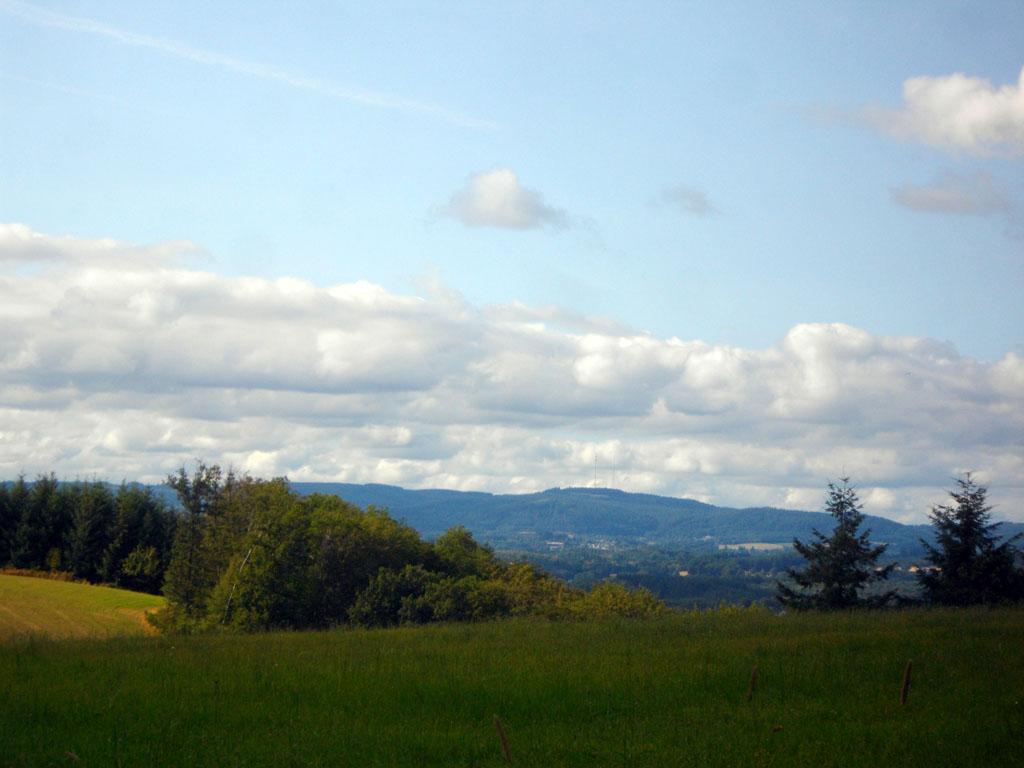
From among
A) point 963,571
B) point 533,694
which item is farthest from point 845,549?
point 533,694

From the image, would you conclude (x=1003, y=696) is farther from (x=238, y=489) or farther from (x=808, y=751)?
(x=238, y=489)

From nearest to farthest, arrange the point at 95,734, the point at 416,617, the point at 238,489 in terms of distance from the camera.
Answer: the point at 95,734 → the point at 416,617 → the point at 238,489

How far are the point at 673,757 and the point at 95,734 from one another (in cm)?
987

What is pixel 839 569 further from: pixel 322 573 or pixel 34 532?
pixel 34 532

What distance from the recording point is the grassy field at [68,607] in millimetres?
64331

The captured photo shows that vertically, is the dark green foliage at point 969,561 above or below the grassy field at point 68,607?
above

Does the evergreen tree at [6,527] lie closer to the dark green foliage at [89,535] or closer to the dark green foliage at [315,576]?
the dark green foliage at [89,535]

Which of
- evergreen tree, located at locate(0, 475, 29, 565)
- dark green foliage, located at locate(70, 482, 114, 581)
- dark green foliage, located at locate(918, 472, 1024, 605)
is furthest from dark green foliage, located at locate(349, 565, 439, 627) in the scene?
evergreen tree, located at locate(0, 475, 29, 565)

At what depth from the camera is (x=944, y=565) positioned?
52.9m

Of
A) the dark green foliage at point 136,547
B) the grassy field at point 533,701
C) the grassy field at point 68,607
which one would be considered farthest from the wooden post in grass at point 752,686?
the dark green foliage at point 136,547

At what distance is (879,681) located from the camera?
20891mm

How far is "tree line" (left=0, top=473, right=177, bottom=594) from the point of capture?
95.2 metres

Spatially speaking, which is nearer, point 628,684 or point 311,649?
point 628,684

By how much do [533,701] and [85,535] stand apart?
87.2 meters
